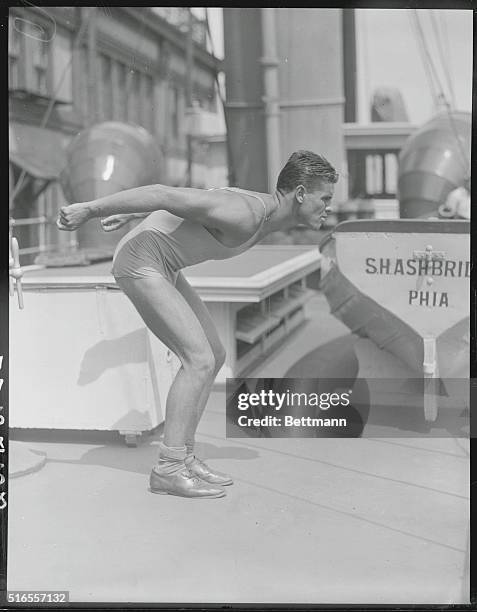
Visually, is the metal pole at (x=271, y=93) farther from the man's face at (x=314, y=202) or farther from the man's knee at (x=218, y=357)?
the man's knee at (x=218, y=357)

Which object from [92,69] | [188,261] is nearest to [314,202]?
[188,261]

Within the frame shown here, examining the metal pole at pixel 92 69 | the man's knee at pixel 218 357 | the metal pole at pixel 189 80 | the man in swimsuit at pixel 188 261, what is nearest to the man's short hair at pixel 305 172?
the man in swimsuit at pixel 188 261

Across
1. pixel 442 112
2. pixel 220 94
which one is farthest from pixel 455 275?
pixel 220 94

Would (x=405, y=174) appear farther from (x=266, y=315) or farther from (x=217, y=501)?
(x=217, y=501)

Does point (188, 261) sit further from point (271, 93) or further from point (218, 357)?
point (271, 93)

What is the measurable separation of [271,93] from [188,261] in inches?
46.0

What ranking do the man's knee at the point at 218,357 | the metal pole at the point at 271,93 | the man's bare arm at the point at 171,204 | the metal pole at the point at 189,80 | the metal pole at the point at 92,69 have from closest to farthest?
the man's bare arm at the point at 171,204 → the man's knee at the point at 218,357 → the metal pole at the point at 271,93 → the metal pole at the point at 189,80 → the metal pole at the point at 92,69

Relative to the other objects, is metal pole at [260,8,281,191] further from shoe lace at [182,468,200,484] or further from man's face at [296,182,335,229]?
shoe lace at [182,468,200,484]

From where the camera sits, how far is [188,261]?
3.07 m

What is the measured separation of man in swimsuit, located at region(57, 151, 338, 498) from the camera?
298 centimetres

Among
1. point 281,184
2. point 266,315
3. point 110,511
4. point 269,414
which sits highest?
point 281,184

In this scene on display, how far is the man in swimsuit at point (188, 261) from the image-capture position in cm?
298

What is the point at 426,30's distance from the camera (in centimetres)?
317

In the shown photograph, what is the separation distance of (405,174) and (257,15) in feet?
7.98
